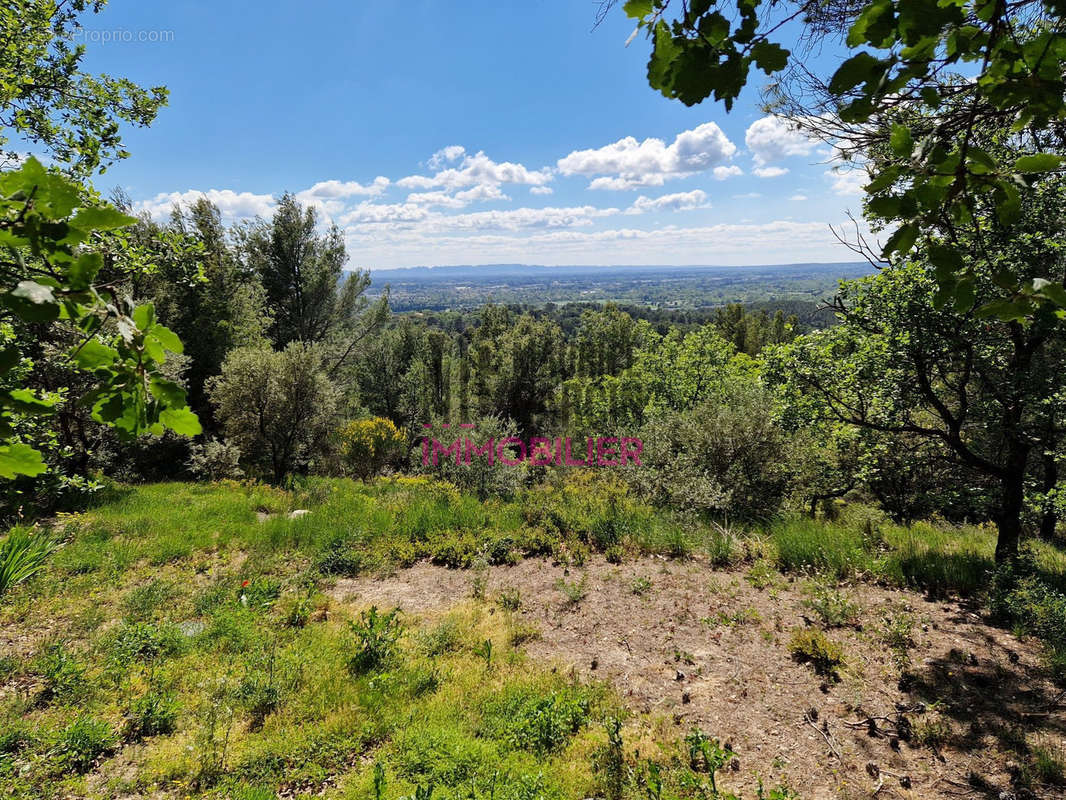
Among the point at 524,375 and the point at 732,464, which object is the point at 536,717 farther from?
the point at 524,375

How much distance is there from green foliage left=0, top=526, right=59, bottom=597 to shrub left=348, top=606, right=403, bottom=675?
458 centimetres

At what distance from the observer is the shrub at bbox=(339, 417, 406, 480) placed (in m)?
17.2

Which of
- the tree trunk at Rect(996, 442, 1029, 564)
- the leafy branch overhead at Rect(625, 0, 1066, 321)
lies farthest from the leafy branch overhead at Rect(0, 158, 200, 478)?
the tree trunk at Rect(996, 442, 1029, 564)

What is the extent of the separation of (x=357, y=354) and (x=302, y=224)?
7483 mm

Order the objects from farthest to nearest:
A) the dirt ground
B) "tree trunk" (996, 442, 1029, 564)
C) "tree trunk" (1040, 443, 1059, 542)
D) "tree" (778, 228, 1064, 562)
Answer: "tree trunk" (1040, 443, 1059, 542) → "tree trunk" (996, 442, 1029, 564) → "tree" (778, 228, 1064, 562) → the dirt ground

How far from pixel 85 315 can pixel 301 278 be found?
26.7m

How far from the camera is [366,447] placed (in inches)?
680

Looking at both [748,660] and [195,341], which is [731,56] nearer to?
[748,660]

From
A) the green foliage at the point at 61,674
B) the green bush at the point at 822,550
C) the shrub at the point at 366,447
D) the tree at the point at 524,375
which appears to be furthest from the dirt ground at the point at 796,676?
the tree at the point at 524,375

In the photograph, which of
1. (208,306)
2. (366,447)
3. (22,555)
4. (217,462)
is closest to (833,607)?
(22,555)

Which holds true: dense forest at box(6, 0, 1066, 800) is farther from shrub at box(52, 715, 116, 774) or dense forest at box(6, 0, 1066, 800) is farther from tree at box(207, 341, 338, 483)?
tree at box(207, 341, 338, 483)

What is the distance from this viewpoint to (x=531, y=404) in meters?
32.8

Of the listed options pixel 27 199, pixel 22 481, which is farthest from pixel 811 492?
pixel 22 481

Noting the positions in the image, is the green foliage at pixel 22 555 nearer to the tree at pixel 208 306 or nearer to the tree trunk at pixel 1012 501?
the tree at pixel 208 306
